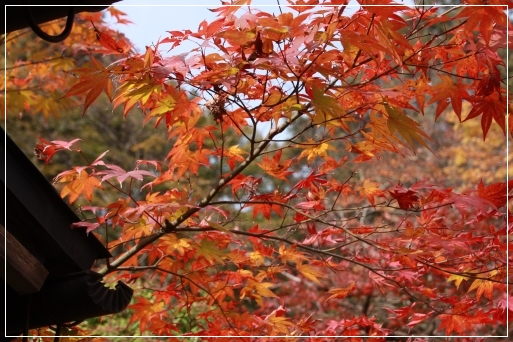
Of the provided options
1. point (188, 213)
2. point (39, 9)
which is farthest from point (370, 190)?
point (39, 9)

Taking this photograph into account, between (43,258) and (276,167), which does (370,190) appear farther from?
(43,258)

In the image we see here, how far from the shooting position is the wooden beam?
4.35 ft

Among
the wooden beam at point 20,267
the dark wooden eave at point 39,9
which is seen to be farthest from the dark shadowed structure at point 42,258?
the dark wooden eave at point 39,9

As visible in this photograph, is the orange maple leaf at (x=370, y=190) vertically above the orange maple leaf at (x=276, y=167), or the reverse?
the orange maple leaf at (x=276, y=167)

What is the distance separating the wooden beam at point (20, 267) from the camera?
1.33 meters

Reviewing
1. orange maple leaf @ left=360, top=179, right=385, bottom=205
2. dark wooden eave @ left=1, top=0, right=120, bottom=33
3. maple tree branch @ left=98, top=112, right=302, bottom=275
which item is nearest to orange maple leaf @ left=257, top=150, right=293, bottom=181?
maple tree branch @ left=98, top=112, right=302, bottom=275

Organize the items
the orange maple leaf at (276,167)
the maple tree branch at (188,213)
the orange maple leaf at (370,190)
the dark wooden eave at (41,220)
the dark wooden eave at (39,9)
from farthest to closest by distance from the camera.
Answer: the orange maple leaf at (370,190), the orange maple leaf at (276,167), the maple tree branch at (188,213), the dark wooden eave at (41,220), the dark wooden eave at (39,9)

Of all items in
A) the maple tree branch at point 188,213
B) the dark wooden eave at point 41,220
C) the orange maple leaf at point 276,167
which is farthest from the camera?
the orange maple leaf at point 276,167

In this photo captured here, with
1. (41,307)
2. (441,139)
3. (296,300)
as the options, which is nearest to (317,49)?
(41,307)

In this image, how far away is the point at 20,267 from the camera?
136cm

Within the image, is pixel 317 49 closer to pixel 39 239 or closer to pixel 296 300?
pixel 39 239

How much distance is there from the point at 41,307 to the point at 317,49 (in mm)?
988

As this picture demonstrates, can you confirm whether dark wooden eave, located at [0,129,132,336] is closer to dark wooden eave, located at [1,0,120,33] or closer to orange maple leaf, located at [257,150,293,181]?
dark wooden eave, located at [1,0,120,33]

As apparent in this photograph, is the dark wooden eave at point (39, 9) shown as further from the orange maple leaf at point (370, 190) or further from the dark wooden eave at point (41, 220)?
the orange maple leaf at point (370, 190)
